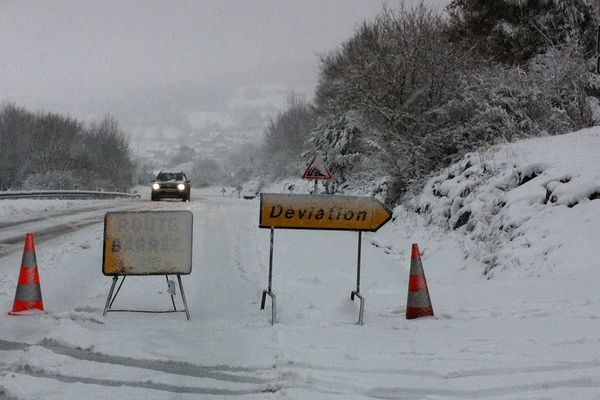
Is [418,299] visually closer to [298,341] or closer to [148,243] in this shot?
[298,341]

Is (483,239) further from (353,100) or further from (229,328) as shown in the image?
(353,100)

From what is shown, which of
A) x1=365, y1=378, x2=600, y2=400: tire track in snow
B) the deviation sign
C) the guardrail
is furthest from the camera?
the guardrail

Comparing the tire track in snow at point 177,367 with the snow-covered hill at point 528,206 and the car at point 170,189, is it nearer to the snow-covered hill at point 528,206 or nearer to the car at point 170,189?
the snow-covered hill at point 528,206

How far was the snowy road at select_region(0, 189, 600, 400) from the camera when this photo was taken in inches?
150

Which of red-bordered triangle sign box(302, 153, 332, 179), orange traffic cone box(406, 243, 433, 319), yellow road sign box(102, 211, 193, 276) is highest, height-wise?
red-bordered triangle sign box(302, 153, 332, 179)

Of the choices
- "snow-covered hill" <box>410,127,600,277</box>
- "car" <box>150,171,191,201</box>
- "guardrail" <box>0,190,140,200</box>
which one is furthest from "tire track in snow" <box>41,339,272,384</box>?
"car" <box>150,171,191,201</box>

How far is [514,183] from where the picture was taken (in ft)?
38.4

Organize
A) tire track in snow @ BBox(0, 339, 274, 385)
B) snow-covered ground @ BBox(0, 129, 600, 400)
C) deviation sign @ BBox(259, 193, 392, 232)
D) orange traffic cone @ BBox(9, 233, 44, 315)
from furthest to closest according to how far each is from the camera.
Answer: deviation sign @ BBox(259, 193, 392, 232)
orange traffic cone @ BBox(9, 233, 44, 315)
tire track in snow @ BBox(0, 339, 274, 385)
snow-covered ground @ BBox(0, 129, 600, 400)

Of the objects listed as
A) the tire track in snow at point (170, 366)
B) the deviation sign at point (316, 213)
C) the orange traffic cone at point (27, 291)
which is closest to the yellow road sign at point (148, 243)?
the orange traffic cone at point (27, 291)

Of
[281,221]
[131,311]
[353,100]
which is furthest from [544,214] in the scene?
[353,100]

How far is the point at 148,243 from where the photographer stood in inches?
241

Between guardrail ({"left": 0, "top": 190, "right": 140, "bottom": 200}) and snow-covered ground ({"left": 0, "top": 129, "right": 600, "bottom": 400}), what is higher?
guardrail ({"left": 0, "top": 190, "right": 140, "bottom": 200})

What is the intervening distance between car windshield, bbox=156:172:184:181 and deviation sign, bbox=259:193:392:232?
24579 mm

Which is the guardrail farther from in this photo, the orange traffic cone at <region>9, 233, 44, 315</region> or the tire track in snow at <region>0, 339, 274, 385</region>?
the tire track in snow at <region>0, 339, 274, 385</region>
